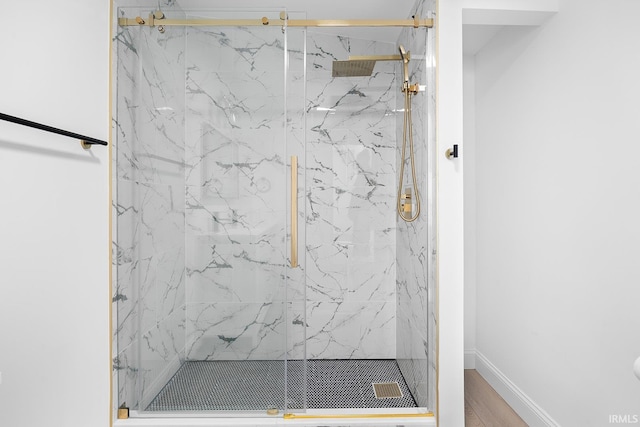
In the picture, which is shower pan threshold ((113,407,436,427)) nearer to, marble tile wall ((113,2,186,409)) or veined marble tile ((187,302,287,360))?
marble tile wall ((113,2,186,409))

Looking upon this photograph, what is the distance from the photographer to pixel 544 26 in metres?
2.12

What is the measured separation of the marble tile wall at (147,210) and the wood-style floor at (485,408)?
66.0 inches

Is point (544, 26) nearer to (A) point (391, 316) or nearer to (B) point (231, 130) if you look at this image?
(B) point (231, 130)

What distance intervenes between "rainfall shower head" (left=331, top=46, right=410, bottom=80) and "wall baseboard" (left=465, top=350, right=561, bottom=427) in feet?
6.72

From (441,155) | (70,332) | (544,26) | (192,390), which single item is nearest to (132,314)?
(70,332)

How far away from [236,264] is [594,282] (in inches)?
65.0

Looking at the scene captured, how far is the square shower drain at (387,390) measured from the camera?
239 cm

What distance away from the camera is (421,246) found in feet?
7.28

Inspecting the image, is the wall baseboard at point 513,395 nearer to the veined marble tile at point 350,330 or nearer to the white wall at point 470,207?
the white wall at point 470,207

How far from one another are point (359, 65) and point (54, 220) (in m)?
1.92

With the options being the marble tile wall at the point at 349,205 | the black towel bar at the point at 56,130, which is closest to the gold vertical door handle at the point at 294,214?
the black towel bar at the point at 56,130

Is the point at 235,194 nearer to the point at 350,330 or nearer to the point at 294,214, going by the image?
the point at 294,214

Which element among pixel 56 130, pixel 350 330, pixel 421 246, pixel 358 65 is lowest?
pixel 350 330

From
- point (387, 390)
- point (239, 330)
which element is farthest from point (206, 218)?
point (387, 390)
